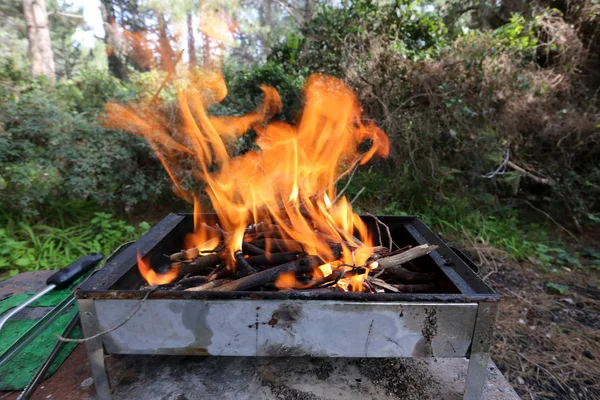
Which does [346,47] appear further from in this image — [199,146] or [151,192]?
[151,192]

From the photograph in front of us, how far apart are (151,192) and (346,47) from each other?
12.9ft

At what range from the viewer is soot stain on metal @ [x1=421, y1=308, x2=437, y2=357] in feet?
4.50

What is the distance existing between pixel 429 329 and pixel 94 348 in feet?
4.80

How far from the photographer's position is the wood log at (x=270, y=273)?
64.1 inches

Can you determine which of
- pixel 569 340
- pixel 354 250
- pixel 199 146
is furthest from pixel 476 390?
pixel 199 146

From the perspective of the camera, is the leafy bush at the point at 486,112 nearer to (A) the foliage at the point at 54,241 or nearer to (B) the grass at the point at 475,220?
(B) the grass at the point at 475,220

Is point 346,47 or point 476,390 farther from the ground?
point 346,47

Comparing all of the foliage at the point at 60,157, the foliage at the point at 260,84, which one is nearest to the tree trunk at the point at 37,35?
the foliage at the point at 60,157

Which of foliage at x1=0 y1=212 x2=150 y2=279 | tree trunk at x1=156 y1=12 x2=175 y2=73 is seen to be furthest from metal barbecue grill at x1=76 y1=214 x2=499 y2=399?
tree trunk at x1=156 y1=12 x2=175 y2=73

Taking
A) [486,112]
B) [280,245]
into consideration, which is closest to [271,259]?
[280,245]

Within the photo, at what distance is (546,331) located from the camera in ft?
9.85

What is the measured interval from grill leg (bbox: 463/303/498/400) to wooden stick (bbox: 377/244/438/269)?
53 centimetres

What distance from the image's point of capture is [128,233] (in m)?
4.29

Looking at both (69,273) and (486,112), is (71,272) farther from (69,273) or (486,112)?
(486,112)
